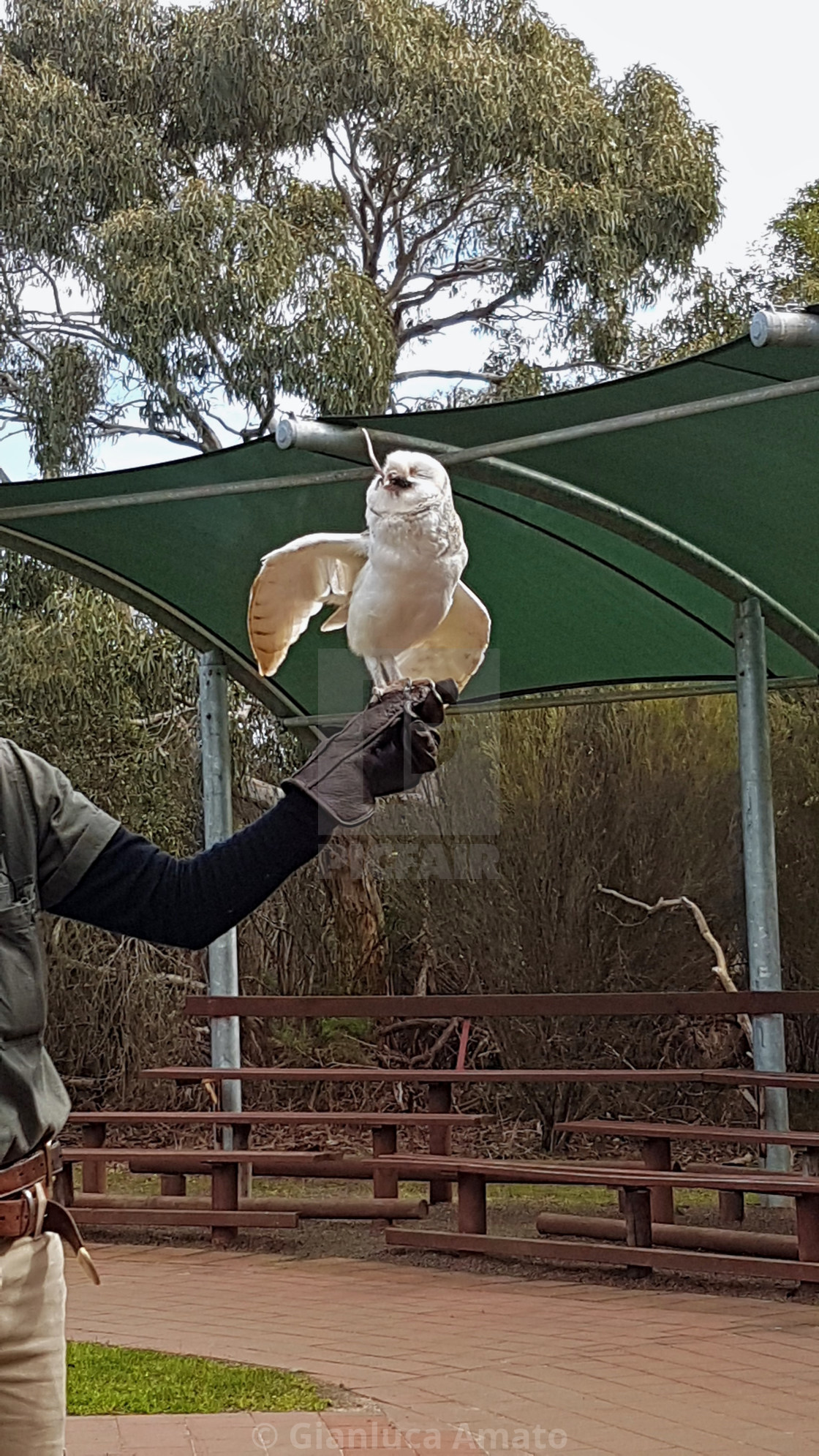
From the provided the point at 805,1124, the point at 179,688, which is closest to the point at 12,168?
the point at 179,688

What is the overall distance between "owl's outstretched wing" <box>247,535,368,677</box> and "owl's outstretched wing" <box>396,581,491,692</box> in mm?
155

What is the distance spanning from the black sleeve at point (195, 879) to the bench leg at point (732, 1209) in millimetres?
4932

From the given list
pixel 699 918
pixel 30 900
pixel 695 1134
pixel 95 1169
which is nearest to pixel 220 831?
pixel 95 1169

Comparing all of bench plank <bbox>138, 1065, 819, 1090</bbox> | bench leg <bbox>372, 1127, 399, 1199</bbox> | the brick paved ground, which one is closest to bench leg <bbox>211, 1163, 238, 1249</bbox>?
the brick paved ground

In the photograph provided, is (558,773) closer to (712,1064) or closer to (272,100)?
(712,1064)

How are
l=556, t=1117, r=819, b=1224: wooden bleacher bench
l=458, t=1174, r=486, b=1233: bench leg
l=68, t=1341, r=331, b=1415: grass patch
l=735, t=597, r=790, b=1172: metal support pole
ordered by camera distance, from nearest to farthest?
l=68, t=1341, r=331, b=1415: grass patch < l=556, t=1117, r=819, b=1224: wooden bleacher bench < l=458, t=1174, r=486, b=1233: bench leg < l=735, t=597, r=790, b=1172: metal support pole

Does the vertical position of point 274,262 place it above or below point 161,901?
above

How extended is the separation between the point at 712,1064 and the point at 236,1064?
3695 millimetres

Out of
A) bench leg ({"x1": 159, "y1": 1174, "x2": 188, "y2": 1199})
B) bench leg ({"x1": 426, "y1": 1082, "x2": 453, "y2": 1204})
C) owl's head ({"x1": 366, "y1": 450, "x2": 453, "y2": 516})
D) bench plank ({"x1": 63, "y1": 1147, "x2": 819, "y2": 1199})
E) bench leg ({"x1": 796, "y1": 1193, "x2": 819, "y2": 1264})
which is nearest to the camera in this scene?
owl's head ({"x1": 366, "y1": 450, "x2": 453, "y2": 516})

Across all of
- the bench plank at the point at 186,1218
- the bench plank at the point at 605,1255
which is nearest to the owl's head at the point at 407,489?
the bench plank at the point at 605,1255

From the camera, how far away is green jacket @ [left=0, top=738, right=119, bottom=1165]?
2.04 m

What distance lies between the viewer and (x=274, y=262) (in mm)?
13508

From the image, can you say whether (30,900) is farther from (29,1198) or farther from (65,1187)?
(65,1187)

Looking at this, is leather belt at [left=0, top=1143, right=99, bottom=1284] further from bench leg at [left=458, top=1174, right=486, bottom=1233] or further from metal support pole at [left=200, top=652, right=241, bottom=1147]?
metal support pole at [left=200, top=652, right=241, bottom=1147]
